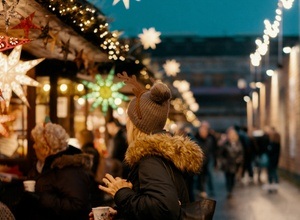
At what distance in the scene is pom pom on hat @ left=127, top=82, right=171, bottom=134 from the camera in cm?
472

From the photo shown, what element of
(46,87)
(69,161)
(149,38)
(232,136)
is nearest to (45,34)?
(69,161)

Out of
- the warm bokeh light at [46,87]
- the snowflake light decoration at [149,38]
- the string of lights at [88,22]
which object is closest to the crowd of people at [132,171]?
the string of lights at [88,22]

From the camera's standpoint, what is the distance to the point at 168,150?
4535 mm

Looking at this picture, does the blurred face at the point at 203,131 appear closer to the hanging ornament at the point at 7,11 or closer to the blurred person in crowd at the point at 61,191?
the blurred person in crowd at the point at 61,191

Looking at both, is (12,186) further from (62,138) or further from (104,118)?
(104,118)

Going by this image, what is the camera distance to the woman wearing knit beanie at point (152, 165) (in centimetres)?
429

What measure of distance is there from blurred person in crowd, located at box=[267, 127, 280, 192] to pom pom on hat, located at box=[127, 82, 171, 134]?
56.7 feet

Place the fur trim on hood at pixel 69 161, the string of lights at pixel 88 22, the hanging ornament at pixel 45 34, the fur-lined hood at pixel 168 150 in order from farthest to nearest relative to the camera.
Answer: the hanging ornament at pixel 45 34, the string of lights at pixel 88 22, the fur trim on hood at pixel 69 161, the fur-lined hood at pixel 168 150

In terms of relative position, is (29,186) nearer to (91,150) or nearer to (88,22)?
(88,22)

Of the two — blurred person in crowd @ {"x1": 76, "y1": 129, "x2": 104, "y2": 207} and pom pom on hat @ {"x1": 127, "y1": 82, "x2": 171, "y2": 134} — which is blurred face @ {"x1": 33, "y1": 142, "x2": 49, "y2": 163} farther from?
blurred person in crowd @ {"x1": 76, "y1": 129, "x2": 104, "y2": 207}

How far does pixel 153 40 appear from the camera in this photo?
13.7 m

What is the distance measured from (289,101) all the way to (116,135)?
1557 cm

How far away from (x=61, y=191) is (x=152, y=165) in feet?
7.30

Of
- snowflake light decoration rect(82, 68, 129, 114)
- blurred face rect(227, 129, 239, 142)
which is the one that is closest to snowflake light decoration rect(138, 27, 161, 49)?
snowflake light decoration rect(82, 68, 129, 114)
